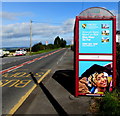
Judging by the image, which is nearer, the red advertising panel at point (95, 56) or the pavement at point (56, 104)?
the pavement at point (56, 104)

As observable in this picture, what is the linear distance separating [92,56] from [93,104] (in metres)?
1.68

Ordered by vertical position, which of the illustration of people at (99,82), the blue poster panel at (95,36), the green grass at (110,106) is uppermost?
the blue poster panel at (95,36)

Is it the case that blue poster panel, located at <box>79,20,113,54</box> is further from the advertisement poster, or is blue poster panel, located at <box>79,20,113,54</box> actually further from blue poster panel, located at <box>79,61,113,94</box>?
blue poster panel, located at <box>79,61,113,94</box>

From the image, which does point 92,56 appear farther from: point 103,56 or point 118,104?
point 118,104

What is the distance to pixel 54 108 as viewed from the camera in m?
5.27

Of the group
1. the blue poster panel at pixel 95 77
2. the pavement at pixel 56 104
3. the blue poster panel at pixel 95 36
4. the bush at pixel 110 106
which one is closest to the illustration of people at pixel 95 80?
the blue poster panel at pixel 95 77

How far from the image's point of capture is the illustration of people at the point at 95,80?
612 cm

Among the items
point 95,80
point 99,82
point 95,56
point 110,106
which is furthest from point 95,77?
point 110,106

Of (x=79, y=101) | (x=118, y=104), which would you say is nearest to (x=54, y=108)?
(x=79, y=101)

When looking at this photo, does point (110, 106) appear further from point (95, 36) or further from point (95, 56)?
point (95, 36)

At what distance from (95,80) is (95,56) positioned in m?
0.86

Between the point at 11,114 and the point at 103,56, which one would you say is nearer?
the point at 11,114

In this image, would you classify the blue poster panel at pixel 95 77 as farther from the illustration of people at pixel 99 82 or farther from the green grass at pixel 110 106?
the green grass at pixel 110 106

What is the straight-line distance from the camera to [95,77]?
6.17 m
